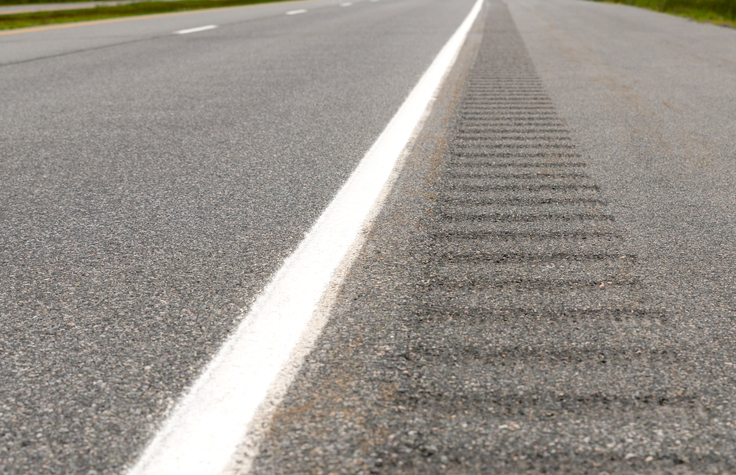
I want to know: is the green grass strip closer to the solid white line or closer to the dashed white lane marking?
the dashed white lane marking

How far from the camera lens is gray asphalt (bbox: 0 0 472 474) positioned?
1.58 meters

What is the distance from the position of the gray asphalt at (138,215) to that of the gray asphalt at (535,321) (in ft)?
1.26

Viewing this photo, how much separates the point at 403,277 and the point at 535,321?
48cm

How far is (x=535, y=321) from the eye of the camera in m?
1.98

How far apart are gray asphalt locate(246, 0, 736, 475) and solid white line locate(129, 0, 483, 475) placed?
0.24 ft

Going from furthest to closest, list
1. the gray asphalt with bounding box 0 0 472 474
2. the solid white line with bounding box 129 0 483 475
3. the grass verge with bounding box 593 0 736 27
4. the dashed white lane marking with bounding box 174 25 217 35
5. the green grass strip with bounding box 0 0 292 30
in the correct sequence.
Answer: the grass verge with bounding box 593 0 736 27, the green grass strip with bounding box 0 0 292 30, the dashed white lane marking with bounding box 174 25 217 35, the gray asphalt with bounding box 0 0 472 474, the solid white line with bounding box 129 0 483 475

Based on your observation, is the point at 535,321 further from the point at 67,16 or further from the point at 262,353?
the point at 67,16

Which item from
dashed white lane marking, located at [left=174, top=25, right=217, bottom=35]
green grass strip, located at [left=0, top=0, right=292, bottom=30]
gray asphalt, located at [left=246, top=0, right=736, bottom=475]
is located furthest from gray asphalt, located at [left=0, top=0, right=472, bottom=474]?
green grass strip, located at [left=0, top=0, right=292, bottom=30]

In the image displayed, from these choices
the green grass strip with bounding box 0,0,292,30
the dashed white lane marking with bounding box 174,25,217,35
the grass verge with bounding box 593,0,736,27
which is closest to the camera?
the dashed white lane marking with bounding box 174,25,217,35

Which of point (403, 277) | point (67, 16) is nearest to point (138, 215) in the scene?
point (403, 277)

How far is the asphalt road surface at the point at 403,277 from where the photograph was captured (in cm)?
147

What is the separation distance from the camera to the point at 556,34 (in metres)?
11.6

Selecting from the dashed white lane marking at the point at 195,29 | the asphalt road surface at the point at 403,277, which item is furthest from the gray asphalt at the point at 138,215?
the dashed white lane marking at the point at 195,29

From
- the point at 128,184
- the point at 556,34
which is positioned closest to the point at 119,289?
the point at 128,184
